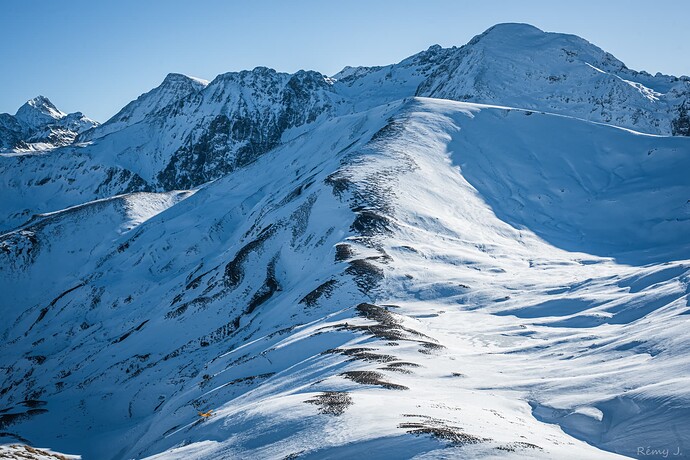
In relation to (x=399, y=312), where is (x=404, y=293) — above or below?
above

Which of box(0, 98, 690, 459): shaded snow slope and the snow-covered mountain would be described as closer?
box(0, 98, 690, 459): shaded snow slope

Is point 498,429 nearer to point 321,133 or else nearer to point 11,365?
point 11,365

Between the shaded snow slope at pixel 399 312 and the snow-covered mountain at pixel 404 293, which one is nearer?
the shaded snow slope at pixel 399 312

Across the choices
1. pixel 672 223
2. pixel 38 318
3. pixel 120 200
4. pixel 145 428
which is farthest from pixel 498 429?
pixel 120 200
